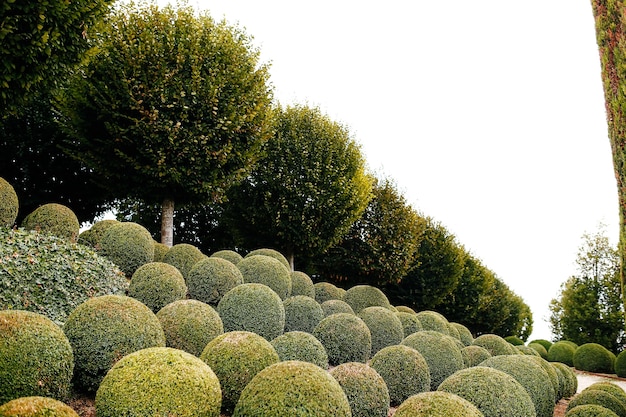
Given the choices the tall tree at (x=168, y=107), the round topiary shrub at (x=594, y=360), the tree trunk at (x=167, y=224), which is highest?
the tall tree at (x=168, y=107)

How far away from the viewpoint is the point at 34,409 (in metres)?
4.39

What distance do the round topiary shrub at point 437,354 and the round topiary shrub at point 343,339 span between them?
1105 mm

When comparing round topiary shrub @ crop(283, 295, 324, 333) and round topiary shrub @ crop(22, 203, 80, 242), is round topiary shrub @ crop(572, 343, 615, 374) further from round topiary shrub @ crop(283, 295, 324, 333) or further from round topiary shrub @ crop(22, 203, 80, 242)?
round topiary shrub @ crop(22, 203, 80, 242)

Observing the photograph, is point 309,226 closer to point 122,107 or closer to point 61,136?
point 122,107

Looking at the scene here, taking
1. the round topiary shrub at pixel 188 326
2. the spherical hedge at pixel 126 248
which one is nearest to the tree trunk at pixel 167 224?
the spherical hedge at pixel 126 248

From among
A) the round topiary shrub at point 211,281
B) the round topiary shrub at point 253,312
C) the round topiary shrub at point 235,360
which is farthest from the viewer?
the round topiary shrub at point 211,281

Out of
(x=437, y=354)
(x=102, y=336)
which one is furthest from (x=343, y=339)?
(x=102, y=336)

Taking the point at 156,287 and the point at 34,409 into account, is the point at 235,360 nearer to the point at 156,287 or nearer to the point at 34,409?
the point at 34,409

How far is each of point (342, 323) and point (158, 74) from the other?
28.5 feet

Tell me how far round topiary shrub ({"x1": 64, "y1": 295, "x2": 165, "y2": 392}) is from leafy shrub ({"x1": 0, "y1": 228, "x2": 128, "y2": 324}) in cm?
162

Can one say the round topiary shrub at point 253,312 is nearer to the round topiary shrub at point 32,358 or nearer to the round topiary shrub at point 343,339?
the round topiary shrub at point 343,339

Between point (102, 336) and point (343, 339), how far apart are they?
4.76 m

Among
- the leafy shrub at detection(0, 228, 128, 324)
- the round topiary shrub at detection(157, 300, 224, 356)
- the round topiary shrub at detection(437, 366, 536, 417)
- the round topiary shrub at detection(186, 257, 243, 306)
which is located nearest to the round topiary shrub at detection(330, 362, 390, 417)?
the round topiary shrub at detection(437, 366, 536, 417)

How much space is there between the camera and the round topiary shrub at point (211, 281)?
1080 centimetres
